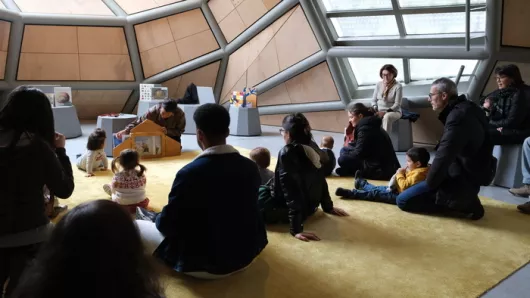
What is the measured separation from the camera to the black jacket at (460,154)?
3926 mm

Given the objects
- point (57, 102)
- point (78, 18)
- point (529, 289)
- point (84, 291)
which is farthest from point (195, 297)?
point (78, 18)

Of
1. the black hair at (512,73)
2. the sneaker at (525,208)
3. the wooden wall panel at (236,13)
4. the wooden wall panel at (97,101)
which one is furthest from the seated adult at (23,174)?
the wooden wall panel at (97,101)

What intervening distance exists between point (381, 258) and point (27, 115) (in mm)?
2403

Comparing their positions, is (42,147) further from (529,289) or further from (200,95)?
(200,95)

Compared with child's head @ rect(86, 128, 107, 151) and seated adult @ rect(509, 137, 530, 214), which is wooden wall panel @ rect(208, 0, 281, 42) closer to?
child's head @ rect(86, 128, 107, 151)

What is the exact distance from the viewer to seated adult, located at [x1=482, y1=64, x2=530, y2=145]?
504 centimetres

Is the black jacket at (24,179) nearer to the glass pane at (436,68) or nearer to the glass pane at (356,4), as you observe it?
the glass pane at (356,4)

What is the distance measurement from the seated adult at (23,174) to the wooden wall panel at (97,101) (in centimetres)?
845

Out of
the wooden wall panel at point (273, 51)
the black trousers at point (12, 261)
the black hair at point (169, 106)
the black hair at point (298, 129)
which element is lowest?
the black trousers at point (12, 261)

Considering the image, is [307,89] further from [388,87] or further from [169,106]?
[169,106]

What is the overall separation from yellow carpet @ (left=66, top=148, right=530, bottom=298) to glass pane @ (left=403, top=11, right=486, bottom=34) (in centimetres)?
Answer: 331

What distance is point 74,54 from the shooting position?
9688mm

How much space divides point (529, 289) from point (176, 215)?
2187mm

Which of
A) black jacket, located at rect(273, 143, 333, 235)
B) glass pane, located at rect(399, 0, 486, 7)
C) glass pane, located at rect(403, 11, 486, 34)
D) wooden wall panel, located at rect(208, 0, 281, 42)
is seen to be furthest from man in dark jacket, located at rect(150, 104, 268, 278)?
wooden wall panel, located at rect(208, 0, 281, 42)
